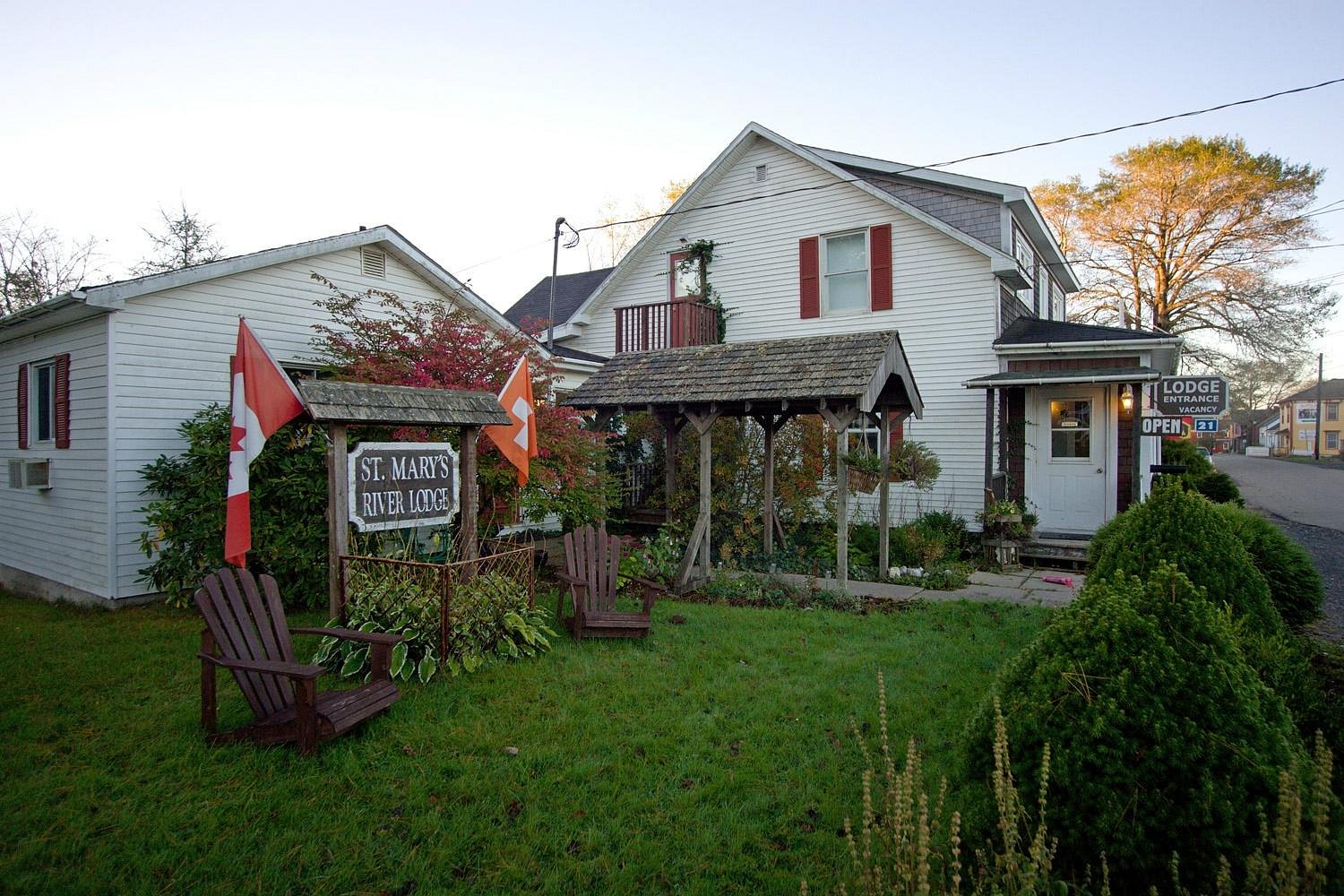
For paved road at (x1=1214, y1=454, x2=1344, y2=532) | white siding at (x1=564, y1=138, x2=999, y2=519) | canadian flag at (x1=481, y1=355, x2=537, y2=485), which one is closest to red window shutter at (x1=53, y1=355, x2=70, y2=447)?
canadian flag at (x1=481, y1=355, x2=537, y2=485)

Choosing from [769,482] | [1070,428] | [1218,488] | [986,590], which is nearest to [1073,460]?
[1070,428]

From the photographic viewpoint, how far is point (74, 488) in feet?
26.0

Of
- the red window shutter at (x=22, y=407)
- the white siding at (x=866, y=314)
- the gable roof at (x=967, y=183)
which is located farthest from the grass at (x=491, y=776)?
the gable roof at (x=967, y=183)

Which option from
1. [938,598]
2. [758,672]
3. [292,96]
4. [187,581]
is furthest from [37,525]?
[938,598]

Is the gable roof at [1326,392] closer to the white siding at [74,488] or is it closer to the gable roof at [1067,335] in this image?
the gable roof at [1067,335]

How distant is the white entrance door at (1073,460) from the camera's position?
1126 cm

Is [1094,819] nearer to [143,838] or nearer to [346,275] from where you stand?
[143,838]

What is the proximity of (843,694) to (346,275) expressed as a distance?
26.9ft

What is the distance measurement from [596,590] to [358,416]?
8.53 ft

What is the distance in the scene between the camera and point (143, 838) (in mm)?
2967

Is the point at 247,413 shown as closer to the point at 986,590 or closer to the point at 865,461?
the point at 865,461

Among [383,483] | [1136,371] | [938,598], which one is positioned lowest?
[938,598]

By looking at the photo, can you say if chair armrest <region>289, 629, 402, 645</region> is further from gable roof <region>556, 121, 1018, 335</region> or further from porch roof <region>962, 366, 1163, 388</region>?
gable roof <region>556, 121, 1018, 335</region>

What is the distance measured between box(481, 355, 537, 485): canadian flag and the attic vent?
4659mm
